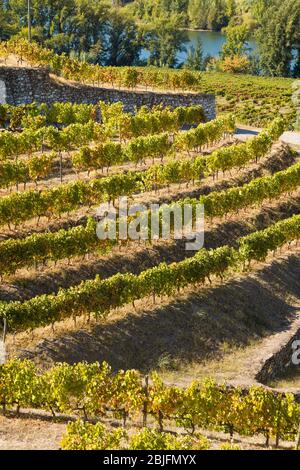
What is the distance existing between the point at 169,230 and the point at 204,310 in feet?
17.0

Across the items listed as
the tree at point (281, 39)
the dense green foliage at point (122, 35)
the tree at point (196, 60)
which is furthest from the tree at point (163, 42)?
the tree at point (281, 39)

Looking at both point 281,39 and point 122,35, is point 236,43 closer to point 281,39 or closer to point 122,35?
point 281,39

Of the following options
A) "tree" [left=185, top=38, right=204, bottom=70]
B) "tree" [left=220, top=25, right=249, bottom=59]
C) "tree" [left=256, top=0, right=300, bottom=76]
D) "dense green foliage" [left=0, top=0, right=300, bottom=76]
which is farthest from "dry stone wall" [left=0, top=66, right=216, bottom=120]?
"tree" [left=220, top=25, right=249, bottom=59]

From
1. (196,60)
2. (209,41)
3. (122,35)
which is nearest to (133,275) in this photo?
(122,35)

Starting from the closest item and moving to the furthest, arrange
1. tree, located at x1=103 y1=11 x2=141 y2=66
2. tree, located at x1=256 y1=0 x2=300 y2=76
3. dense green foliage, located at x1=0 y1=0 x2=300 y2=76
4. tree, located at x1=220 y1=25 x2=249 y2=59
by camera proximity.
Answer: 1. tree, located at x1=256 y1=0 x2=300 y2=76
2. dense green foliage, located at x1=0 y1=0 x2=300 y2=76
3. tree, located at x1=103 y1=11 x2=141 y2=66
4. tree, located at x1=220 y1=25 x2=249 y2=59

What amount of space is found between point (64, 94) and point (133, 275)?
72.2 ft

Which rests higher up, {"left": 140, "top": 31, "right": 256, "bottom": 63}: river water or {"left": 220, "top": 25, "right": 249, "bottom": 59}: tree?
{"left": 220, "top": 25, "right": 249, "bottom": 59}: tree

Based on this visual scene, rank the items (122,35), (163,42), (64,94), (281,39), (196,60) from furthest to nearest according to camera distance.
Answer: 1. (196,60)
2. (163,42)
3. (122,35)
4. (281,39)
5. (64,94)

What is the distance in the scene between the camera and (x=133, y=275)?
26.7 m

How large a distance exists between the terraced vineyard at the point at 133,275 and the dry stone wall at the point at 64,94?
1.92m

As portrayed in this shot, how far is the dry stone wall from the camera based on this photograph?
141 ft

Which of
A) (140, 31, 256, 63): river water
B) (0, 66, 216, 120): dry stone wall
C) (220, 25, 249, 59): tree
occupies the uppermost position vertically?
A: (0, 66, 216, 120): dry stone wall

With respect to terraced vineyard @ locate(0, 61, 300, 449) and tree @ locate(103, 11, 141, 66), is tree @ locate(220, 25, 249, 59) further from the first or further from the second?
terraced vineyard @ locate(0, 61, 300, 449)

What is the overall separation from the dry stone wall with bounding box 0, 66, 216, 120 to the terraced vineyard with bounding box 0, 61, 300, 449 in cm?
192
